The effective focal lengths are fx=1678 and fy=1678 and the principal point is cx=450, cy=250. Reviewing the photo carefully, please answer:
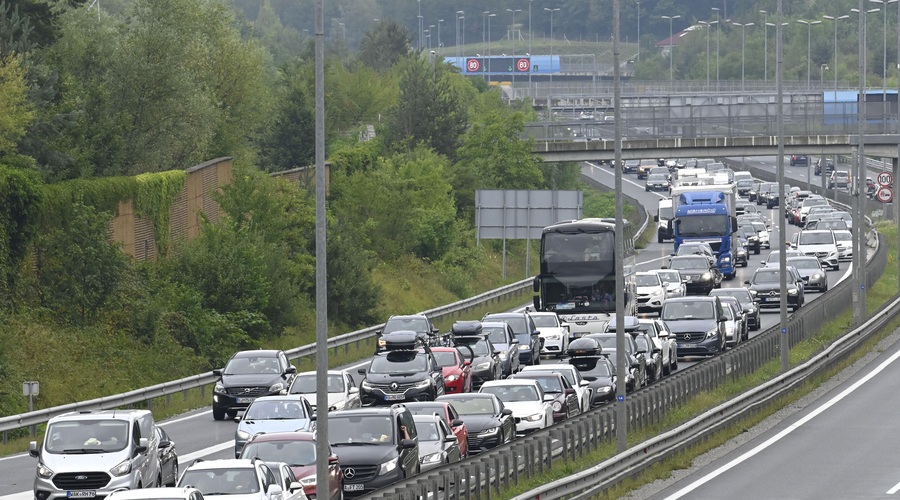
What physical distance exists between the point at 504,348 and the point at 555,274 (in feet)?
22.3

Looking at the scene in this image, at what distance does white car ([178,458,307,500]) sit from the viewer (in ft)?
68.1

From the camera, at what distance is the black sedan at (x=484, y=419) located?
96.0ft

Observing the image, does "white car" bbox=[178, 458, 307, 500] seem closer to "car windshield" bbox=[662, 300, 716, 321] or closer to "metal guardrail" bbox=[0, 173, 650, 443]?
"metal guardrail" bbox=[0, 173, 650, 443]

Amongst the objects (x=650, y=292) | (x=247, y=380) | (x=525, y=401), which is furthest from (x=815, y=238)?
(x=525, y=401)

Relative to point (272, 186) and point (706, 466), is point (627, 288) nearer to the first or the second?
point (272, 186)

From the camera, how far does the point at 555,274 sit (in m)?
49.5

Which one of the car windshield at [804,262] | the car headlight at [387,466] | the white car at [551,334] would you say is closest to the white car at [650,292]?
the car windshield at [804,262]

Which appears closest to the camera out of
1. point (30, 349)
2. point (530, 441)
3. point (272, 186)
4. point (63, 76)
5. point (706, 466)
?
point (530, 441)


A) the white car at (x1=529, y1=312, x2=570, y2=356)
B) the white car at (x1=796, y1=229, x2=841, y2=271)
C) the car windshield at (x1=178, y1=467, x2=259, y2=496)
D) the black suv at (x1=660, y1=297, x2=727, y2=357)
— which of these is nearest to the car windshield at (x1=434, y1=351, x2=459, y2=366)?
the white car at (x1=529, y1=312, x2=570, y2=356)

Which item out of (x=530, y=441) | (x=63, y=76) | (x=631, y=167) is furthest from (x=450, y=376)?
(x=631, y=167)

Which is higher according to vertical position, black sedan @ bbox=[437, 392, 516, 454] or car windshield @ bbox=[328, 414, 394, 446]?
car windshield @ bbox=[328, 414, 394, 446]

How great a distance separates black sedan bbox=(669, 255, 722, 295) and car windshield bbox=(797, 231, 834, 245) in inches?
477

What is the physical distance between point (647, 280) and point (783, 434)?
25.4 meters

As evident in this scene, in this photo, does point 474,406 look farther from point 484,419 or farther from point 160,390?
point 160,390
